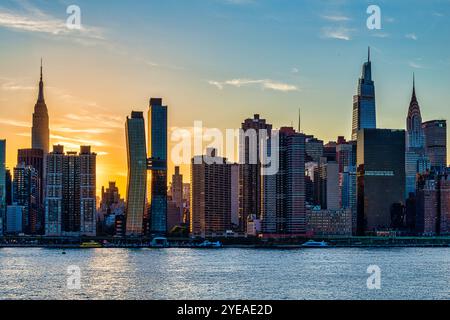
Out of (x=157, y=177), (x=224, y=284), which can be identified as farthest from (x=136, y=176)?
(x=224, y=284)

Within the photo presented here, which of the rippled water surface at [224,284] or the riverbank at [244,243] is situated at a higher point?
the rippled water surface at [224,284]

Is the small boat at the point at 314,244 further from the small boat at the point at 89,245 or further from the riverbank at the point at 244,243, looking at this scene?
the small boat at the point at 89,245

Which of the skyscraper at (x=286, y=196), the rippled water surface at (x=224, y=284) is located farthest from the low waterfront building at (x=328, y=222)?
the rippled water surface at (x=224, y=284)

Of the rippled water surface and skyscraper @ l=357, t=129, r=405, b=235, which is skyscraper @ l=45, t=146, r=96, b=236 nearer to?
skyscraper @ l=357, t=129, r=405, b=235

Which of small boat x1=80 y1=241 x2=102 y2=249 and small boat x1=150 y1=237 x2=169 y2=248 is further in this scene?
small boat x1=80 y1=241 x2=102 y2=249

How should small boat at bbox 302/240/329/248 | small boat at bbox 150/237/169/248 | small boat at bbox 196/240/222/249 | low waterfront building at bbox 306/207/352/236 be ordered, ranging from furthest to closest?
low waterfront building at bbox 306/207/352/236 < small boat at bbox 302/240/329/248 < small boat at bbox 150/237/169/248 < small boat at bbox 196/240/222/249

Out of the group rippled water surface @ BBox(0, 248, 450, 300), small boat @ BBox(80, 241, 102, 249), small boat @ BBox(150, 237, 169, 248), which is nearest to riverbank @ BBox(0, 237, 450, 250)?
small boat @ BBox(80, 241, 102, 249)
